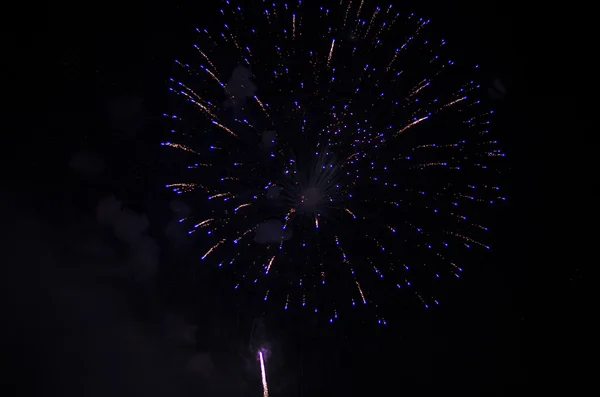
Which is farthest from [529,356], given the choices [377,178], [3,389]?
[3,389]

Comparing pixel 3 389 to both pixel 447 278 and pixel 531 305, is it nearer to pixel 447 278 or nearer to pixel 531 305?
pixel 447 278

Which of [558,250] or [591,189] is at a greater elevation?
[591,189]

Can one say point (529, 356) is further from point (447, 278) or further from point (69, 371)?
point (69, 371)

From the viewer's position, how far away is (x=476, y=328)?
10.0 meters

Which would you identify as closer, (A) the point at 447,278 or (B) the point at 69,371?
(B) the point at 69,371

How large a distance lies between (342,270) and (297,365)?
11.5ft

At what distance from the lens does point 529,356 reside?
1025cm

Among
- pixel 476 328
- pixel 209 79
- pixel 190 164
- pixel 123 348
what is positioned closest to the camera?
pixel 209 79

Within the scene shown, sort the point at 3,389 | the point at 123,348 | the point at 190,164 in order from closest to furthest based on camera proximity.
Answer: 1. the point at 190,164
2. the point at 3,389
3. the point at 123,348

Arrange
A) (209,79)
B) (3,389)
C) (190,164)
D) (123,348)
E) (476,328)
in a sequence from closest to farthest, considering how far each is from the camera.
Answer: (209,79) → (190,164) → (3,389) → (123,348) → (476,328)

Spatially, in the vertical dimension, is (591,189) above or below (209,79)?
below

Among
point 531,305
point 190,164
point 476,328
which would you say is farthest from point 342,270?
point 531,305

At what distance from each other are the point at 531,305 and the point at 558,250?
145cm

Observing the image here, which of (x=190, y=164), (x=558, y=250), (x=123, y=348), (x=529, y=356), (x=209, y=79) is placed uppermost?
(x=209, y=79)
